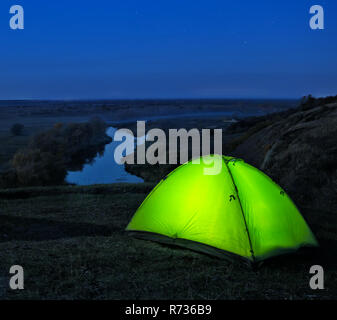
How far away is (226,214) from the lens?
24.6 ft

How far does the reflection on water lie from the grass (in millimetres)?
18334

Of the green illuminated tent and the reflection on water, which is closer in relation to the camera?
the green illuminated tent

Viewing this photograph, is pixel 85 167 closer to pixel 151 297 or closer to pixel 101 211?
pixel 101 211

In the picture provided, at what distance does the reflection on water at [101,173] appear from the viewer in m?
29.5

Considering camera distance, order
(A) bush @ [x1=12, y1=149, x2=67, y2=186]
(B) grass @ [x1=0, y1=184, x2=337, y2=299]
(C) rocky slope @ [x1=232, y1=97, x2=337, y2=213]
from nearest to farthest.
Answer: (B) grass @ [x1=0, y1=184, x2=337, y2=299] → (C) rocky slope @ [x1=232, y1=97, x2=337, y2=213] → (A) bush @ [x1=12, y1=149, x2=67, y2=186]

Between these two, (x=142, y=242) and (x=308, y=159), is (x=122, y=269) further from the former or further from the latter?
(x=308, y=159)

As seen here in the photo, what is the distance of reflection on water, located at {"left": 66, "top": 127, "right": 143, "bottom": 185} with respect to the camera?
96.7ft

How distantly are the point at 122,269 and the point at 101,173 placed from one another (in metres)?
27.1

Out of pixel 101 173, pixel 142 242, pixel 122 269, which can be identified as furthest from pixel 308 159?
pixel 101 173

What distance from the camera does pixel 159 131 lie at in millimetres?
55844

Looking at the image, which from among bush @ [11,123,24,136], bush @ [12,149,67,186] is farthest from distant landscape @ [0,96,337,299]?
bush @ [11,123,24,136]

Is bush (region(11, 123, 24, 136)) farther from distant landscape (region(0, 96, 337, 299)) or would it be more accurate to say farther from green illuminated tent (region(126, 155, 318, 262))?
green illuminated tent (region(126, 155, 318, 262))

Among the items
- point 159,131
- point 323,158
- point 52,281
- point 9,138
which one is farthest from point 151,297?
point 159,131

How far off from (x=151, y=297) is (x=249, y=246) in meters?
2.33
